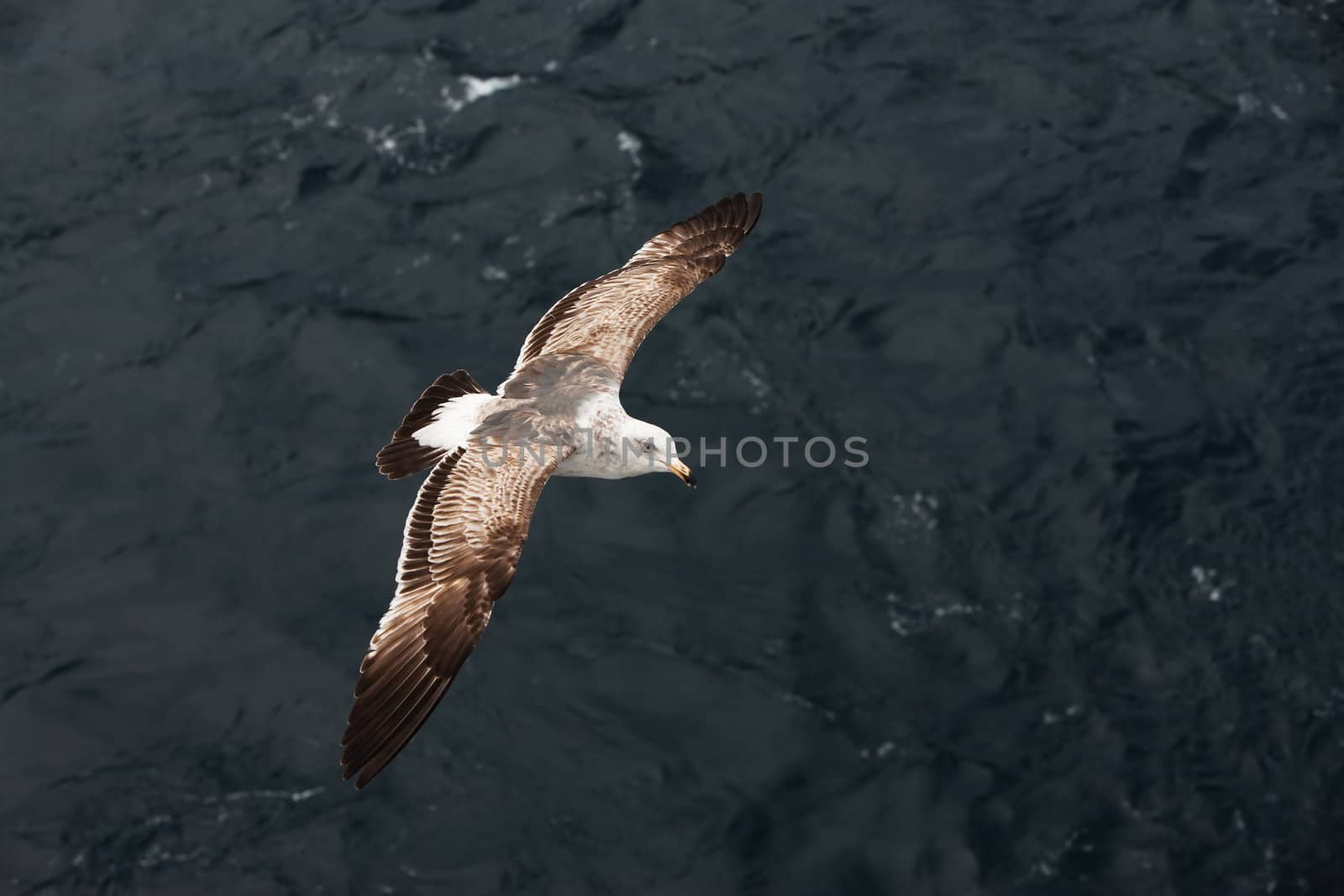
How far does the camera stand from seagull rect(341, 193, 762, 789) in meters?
13.8

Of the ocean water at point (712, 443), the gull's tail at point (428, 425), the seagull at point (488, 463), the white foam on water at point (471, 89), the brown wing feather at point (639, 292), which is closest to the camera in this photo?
the seagull at point (488, 463)

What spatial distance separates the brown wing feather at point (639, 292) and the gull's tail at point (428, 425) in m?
0.88

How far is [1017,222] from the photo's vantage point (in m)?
24.3

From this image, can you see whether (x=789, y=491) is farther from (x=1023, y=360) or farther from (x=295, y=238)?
(x=295, y=238)

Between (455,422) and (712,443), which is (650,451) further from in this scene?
(712,443)

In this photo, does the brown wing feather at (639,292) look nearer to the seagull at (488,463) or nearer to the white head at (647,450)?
the seagull at (488,463)

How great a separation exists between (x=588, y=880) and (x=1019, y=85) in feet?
50.8

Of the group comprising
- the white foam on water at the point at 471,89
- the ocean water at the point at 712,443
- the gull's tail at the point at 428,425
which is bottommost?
the ocean water at the point at 712,443

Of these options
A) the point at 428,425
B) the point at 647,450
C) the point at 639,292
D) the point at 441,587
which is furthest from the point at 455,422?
the point at 639,292

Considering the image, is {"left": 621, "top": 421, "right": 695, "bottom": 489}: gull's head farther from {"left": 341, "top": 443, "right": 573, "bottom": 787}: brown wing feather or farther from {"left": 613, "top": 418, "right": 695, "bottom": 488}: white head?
{"left": 341, "top": 443, "right": 573, "bottom": 787}: brown wing feather

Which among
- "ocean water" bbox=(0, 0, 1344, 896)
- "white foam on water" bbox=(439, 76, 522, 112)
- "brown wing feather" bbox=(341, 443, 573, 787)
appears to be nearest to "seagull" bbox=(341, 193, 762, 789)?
"brown wing feather" bbox=(341, 443, 573, 787)

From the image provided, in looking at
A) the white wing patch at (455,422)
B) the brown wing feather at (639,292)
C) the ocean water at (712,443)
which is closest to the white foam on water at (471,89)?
the ocean water at (712,443)

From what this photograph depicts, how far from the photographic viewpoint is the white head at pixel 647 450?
15617mm

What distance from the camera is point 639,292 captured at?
1805 cm
